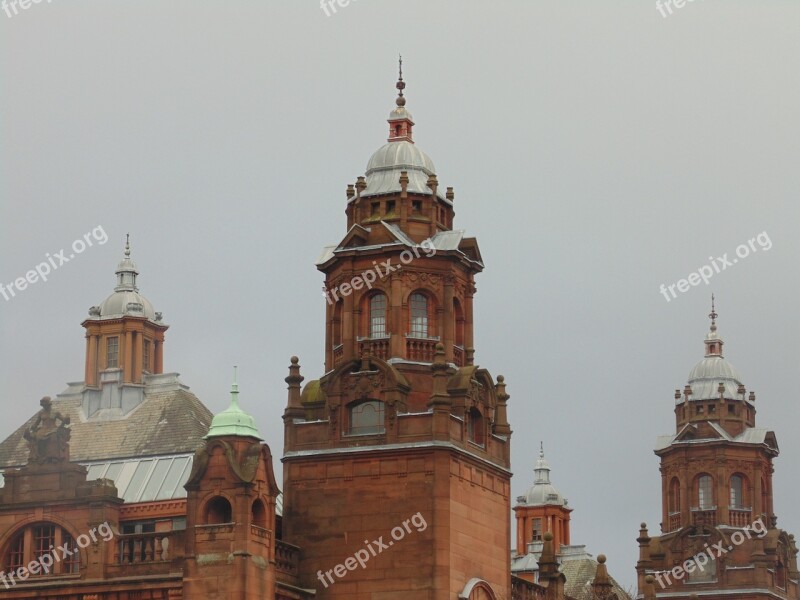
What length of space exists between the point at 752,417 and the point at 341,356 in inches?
1575

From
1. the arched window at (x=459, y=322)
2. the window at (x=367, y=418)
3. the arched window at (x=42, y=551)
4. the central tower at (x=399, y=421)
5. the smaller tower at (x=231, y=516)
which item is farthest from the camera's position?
the arched window at (x=459, y=322)

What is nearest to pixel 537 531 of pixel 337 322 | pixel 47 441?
pixel 337 322

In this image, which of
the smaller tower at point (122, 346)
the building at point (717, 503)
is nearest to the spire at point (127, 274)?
the smaller tower at point (122, 346)

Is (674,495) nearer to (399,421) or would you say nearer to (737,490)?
(737,490)

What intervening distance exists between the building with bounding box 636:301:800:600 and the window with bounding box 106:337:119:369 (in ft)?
109

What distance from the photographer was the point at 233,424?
81.5 m

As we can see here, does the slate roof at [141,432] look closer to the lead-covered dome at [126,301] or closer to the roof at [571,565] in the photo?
the lead-covered dome at [126,301]

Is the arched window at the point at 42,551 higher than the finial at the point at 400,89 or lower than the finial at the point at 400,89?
lower

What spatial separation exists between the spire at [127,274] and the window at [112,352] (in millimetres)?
2633

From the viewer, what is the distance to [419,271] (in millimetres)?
89062

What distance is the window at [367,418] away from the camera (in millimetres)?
86250

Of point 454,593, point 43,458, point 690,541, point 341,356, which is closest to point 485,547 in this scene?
point 454,593

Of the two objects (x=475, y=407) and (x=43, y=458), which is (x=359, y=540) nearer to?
(x=475, y=407)

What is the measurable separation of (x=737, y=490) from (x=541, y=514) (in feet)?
103
